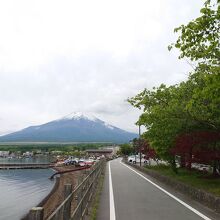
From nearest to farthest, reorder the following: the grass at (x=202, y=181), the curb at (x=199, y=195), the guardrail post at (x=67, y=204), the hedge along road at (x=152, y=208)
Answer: the guardrail post at (x=67, y=204)
the hedge along road at (x=152, y=208)
the curb at (x=199, y=195)
the grass at (x=202, y=181)

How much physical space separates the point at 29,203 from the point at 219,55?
119ft

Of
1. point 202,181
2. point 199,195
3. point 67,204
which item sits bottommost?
point 199,195

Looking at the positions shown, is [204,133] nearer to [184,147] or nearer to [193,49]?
[184,147]

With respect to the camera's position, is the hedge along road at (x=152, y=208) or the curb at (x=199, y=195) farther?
the curb at (x=199, y=195)

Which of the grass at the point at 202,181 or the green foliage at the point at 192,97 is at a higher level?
the green foliage at the point at 192,97

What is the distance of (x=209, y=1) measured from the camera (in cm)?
1158

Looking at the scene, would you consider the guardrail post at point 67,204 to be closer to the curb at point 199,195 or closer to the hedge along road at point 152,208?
the hedge along road at point 152,208

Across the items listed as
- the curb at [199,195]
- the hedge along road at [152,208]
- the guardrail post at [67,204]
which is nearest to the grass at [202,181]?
the curb at [199,195]

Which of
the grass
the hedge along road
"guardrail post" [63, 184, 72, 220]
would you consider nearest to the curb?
the hedge along road

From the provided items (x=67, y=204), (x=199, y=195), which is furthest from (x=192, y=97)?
(x=67, y=204)

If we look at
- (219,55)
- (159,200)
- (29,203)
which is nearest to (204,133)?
(159,200)

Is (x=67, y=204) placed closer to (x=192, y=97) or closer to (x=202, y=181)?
(x=192, y=97)

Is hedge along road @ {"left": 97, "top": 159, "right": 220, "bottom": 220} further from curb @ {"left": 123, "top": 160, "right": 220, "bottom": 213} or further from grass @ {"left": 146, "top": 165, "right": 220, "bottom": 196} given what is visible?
grass @ {"left": 146, "top": 165, "right": 220, "bottom": 196}

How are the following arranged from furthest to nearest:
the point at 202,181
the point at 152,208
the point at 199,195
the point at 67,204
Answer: the point at 202,181 → the point at 199,195 → the point at 152,208 → the point at 67,204
